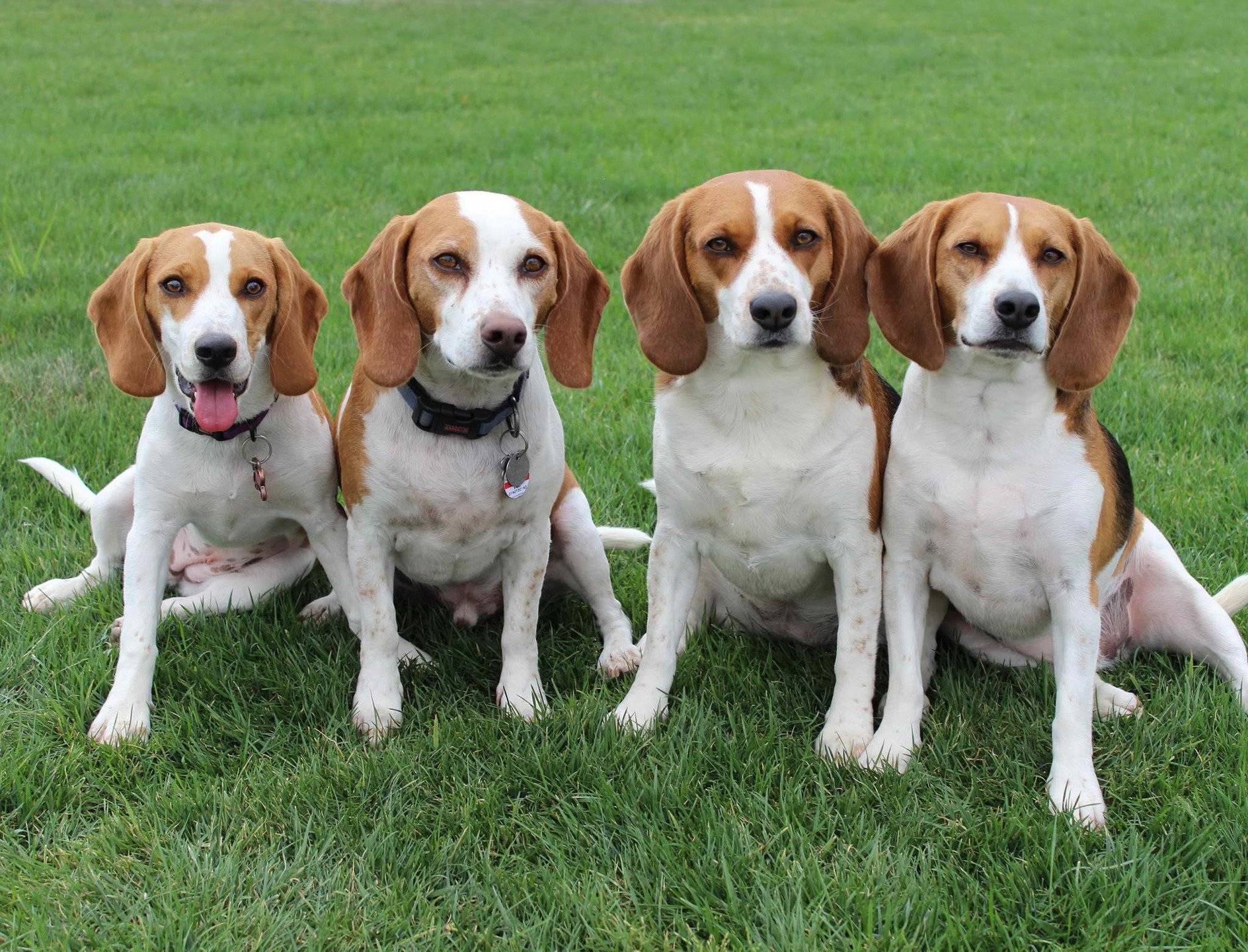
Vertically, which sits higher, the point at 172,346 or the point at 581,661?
the point at 172,346

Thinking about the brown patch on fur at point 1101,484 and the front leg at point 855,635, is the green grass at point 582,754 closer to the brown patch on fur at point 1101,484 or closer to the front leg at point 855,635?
the front leg at point 855,635

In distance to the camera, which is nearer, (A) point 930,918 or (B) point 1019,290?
(A) point 930,918

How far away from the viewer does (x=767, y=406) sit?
3.62m

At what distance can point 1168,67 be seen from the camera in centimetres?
1667

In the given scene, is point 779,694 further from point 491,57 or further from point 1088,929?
point 491,57

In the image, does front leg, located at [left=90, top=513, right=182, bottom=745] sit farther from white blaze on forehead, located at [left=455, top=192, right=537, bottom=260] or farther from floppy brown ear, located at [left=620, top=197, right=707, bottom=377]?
floppy brown ear, located at [left=620, top=197, right=707, bottom=377]

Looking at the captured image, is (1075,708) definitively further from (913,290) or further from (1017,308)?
(913,290)

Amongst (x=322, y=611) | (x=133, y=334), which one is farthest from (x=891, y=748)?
(x=133, y=334)

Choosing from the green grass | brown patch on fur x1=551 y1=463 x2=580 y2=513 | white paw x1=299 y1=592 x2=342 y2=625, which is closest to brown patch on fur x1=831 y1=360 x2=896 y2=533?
the green grass

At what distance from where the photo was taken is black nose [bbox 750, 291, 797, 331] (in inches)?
129

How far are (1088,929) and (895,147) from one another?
1039cm

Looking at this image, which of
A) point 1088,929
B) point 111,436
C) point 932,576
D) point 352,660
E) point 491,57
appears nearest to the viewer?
point 1088,929

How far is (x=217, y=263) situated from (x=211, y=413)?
466 millimetres

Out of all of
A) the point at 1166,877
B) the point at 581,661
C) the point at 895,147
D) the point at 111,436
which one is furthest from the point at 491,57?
the point at 1166,877
